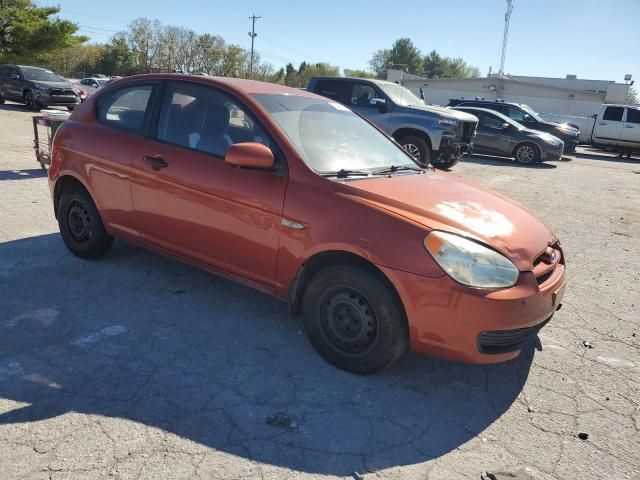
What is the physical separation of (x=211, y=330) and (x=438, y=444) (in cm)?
175

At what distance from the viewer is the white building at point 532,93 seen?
4159 centimetres

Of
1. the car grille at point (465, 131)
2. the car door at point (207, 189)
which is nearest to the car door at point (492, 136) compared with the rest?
the car grille at point (465, 131)

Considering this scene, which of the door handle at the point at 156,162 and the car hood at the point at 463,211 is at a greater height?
the door handle at the point at 156,162

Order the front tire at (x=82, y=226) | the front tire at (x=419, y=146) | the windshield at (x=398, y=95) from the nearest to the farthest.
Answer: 1. the front tire at (x=82, y=226)
2. the front tire at (x=419, y=146)
3. the windshield at (x=398, y=95)

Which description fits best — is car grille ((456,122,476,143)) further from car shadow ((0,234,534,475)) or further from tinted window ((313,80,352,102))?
car shadow ((0,234,534,475))

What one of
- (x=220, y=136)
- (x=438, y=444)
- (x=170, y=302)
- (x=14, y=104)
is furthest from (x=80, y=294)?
(x=14, y=104)

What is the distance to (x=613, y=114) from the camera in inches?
846

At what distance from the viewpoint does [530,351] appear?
3.67 metres

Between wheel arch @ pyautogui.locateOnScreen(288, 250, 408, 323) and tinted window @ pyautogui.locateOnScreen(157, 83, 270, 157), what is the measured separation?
0.91 metres

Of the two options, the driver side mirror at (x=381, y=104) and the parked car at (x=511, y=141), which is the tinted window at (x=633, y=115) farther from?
the driver side mirror at (x=381, y=104)

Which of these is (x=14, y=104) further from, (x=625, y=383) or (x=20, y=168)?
(x=625, y=383)

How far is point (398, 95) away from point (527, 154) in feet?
19.1

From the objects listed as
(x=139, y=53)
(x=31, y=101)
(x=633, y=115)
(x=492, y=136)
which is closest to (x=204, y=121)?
(x=492, y=136)

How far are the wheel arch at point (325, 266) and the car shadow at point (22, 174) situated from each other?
6.44m
